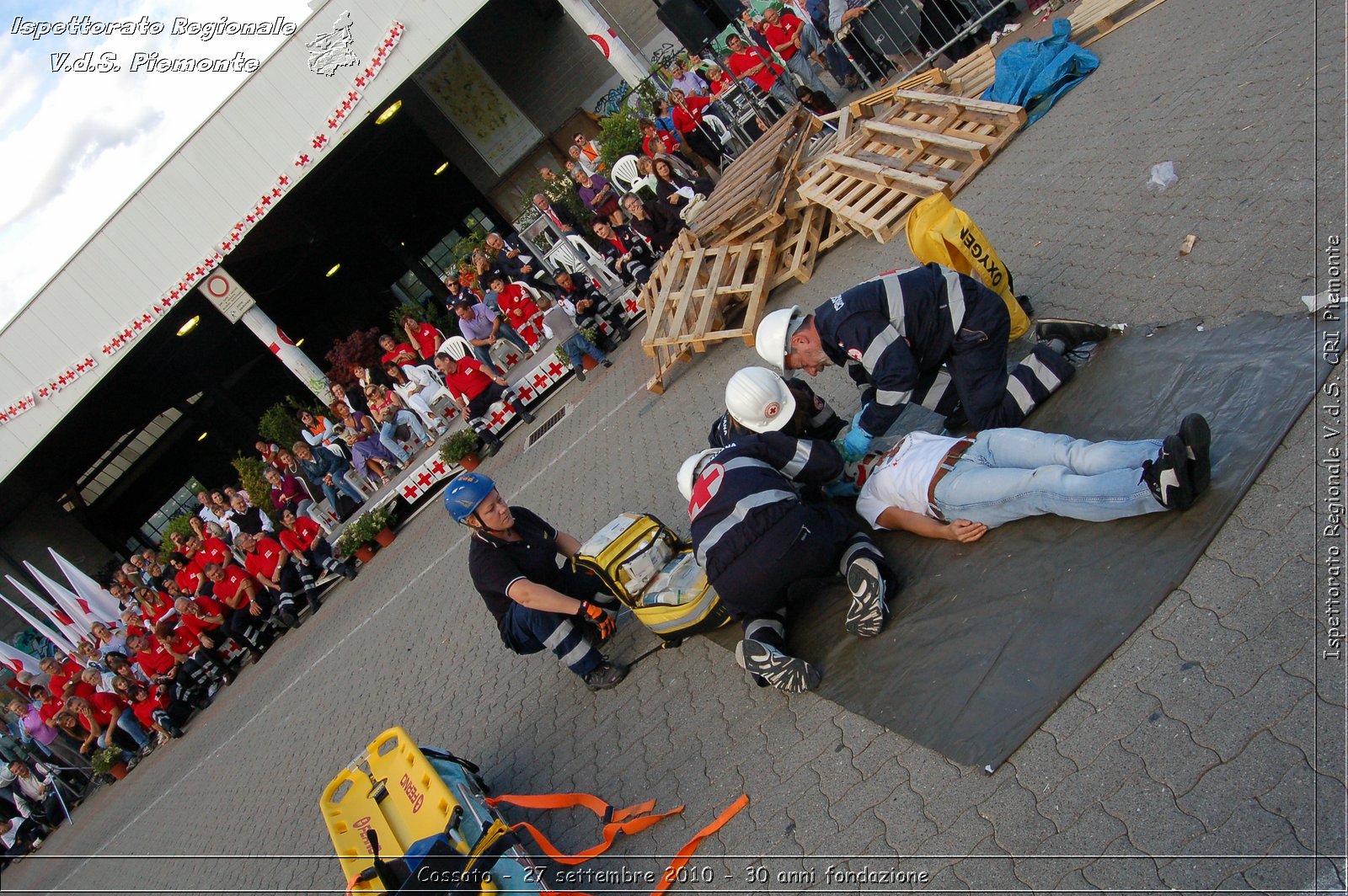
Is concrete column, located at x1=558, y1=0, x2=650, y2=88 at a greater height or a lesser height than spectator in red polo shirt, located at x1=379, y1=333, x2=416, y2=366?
greater

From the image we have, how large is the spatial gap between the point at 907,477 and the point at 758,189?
611cm

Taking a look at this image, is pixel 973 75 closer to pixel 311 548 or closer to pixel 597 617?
pixel 597 617

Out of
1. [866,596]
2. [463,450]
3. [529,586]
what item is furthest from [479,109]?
[866,596]

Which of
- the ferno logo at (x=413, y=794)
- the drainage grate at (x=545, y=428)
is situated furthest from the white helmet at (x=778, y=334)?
the drainage grate at (x=545, y=428)

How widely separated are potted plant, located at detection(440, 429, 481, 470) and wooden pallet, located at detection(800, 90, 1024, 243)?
604cm

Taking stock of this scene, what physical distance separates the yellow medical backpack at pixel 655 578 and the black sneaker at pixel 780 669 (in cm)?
65

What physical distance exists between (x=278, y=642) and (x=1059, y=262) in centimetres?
1160

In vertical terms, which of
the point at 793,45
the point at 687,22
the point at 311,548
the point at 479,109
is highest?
the point at 479,109

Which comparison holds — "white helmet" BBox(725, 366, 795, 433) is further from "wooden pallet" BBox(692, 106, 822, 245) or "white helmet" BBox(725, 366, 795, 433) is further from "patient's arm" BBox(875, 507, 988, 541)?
"wooden pallet" BBox(692, 106, 822, 245)

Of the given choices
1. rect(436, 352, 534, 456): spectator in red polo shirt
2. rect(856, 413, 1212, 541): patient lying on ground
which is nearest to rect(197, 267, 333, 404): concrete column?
rect(436, 352, 534, 456): spectator in red polo shirt

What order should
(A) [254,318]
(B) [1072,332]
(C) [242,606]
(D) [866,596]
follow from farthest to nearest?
1. (A) [254,318]
2. (C) [242,606]
3. (B) [1072,332]
4. (D) [866,596]

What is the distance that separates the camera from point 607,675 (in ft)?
17.9

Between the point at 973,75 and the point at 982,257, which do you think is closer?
the point at 982,257

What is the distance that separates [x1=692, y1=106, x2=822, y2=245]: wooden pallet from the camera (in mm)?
9469
